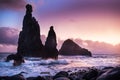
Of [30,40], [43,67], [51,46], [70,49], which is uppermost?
[30,40]

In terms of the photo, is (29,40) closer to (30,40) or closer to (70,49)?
(30,40)

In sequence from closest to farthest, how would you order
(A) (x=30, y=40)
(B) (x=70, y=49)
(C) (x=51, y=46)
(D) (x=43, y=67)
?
(D) (x=43, y=67) → (C) (x=51, y=46) → (A) (x=30, y=40) → (B) (x=70, y=49)

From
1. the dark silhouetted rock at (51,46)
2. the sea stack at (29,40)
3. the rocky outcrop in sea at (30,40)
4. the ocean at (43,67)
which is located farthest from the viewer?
the sea stack at (29,40)

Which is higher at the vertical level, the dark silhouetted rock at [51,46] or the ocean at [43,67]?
the dark silhouetted rock at [51,46]

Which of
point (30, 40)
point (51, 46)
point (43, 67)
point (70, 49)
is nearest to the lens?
point (43, 67)

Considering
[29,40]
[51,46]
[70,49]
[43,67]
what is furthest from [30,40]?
[43,67]

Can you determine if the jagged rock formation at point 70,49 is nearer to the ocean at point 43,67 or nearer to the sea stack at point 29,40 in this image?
the sea stack at point 29,40

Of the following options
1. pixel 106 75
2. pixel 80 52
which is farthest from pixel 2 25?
pixel 80 52

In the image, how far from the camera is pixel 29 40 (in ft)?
90.1

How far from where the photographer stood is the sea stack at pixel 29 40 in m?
26.5

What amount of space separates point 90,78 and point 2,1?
2607mm

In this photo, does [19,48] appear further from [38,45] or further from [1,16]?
[1,16]

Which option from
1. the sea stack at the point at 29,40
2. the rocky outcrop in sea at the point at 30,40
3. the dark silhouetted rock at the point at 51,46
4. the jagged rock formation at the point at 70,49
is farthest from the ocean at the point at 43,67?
the jagged rock formation at the point at 70,49

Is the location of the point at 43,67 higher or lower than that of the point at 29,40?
lower
